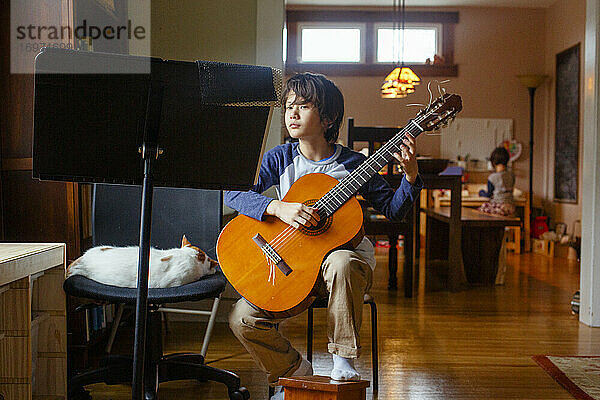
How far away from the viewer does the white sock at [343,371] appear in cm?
173

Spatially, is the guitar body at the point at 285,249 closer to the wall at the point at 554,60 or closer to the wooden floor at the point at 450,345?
the wooden floor at the point at 450,345

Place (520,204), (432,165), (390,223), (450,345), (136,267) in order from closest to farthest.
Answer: (136,267), (450,345), (390,223), (432,165), (520,204)

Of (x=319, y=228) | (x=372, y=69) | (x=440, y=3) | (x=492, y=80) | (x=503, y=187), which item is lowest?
(x=319, y=228)

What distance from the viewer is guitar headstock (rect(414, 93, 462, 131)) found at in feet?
→ 6.18

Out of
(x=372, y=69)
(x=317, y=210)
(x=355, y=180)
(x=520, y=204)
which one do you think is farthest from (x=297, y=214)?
(x=372, y=69)

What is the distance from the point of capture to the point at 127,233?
7.64 feet

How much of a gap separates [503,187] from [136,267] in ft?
14.4

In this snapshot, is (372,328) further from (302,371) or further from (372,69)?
(372,69)

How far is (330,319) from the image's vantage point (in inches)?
70.6

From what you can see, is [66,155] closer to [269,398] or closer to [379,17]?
[269,398]

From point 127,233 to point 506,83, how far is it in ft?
20.3

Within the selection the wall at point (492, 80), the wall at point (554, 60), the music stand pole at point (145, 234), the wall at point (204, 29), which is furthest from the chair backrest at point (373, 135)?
the wall at point (492, 80)

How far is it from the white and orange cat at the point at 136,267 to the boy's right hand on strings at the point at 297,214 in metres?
0.33

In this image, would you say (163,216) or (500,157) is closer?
(163,216)
